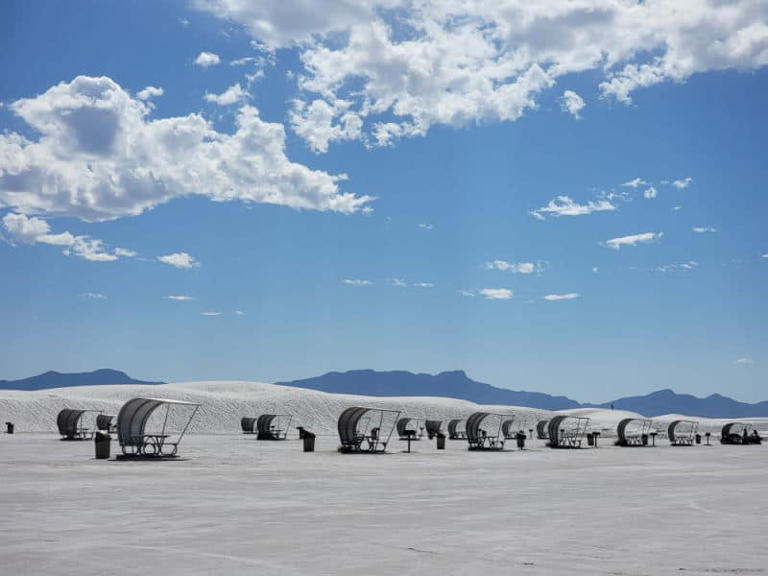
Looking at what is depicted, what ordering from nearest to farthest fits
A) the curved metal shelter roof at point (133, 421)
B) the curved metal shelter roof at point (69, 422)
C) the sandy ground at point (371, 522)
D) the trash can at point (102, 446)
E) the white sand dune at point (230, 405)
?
the sandy ground at point (371, 522) → the trash can at point (102, 446) → the curved metal shelter roof at point (133, 421) → the curved metal shelter roof at point (69, 422) → the white sand dune at point (230, 405)

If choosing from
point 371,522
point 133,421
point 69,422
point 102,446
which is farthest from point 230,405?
point 371,522

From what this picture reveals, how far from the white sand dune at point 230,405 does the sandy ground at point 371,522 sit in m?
63.6

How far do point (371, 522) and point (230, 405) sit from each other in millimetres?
90508

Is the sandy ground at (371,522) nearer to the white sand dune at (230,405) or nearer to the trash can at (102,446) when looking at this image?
the trash can at (102,446)

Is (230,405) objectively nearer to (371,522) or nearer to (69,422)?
(69,422)

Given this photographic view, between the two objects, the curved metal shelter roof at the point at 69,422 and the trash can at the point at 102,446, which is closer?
the trash can at the point at 102,446

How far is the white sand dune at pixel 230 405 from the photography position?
8931 centimetres

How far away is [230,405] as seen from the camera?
10412cm

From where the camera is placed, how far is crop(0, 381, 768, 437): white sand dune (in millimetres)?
89312

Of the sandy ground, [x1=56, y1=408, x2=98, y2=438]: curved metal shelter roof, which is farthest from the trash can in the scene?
[x1=56, y1=408, x2=98, y2=438]: curved metal shelter roof

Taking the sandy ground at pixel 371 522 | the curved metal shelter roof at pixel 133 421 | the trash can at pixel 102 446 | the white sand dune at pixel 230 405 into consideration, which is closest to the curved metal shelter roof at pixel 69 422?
the curved metal shelter roof at pixel 133 421

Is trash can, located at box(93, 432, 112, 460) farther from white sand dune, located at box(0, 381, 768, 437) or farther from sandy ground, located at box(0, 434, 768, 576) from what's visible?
white sand dune, located at box(0, 381, 768, 437)

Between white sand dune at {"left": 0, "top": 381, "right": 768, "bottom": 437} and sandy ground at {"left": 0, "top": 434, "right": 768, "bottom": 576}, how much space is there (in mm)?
63627

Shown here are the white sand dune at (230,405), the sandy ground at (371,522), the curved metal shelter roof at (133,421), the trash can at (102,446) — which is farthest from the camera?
the white sand dune at (230,405)
